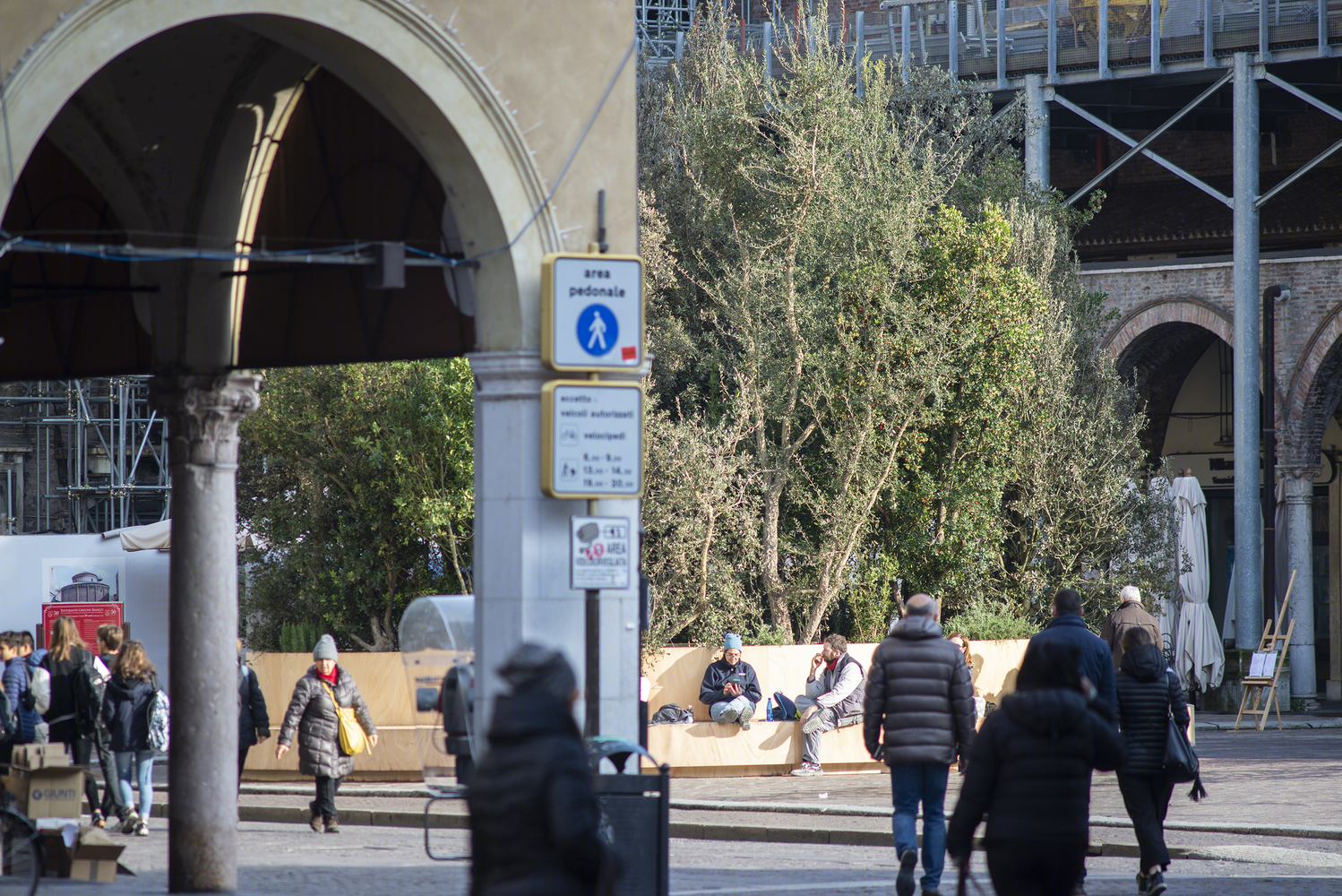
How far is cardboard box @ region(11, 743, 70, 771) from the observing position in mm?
9523

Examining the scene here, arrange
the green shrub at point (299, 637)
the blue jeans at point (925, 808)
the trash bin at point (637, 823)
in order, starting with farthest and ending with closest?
the green shrub at point (299, 637) < the blue jeans at point (925, 808) < the trash bin at point (637, 823)

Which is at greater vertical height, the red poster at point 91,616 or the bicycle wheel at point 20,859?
the red poster at point 91,616

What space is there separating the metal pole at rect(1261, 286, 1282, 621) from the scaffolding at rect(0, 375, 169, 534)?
17.2 m

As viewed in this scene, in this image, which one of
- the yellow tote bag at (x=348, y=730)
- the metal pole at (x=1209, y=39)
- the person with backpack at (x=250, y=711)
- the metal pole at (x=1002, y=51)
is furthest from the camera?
the metal pole at (x=1002, y=51)

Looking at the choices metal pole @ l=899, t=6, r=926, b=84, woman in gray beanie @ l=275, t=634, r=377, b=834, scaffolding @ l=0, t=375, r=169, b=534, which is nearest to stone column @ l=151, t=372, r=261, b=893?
woman in gray beanie @ l=275, t=634, r=377, b=834

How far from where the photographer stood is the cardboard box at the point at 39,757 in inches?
375

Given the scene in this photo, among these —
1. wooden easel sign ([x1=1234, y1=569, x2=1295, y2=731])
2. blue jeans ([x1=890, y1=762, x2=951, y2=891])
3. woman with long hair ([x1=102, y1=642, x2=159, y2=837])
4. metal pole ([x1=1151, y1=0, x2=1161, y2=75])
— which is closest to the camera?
blue jeans ([x1=890, y1=762, x2=951, y2=891])

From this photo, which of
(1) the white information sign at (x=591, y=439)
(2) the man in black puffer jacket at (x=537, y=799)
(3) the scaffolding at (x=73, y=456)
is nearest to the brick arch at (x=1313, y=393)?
(3) the scaffolding at (x=73, y=456)

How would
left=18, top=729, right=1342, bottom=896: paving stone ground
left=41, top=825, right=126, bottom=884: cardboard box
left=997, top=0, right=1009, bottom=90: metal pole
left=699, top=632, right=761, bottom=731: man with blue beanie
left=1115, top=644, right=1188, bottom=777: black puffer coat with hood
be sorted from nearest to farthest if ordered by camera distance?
left=1115, top=644, right=1188, bottom=777: black puffer coat with hood → left=41, top=825, right=126, bottom=884: cardboard box → left=18, top=729, right=1342, bottom=896: paving stone ground → left=699, top=632, right=761, bottom=731: man with blue beanie → left=997, top=0, right=1009, bottom=90: metal pole

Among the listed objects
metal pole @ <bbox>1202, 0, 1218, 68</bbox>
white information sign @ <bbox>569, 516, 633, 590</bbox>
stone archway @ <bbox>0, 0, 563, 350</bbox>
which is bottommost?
white information sign @ <bbox>569, 516, 633, 590</bbox>

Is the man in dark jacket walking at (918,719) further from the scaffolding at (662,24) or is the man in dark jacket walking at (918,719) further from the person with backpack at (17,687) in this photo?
the scaffolding at (662,24)

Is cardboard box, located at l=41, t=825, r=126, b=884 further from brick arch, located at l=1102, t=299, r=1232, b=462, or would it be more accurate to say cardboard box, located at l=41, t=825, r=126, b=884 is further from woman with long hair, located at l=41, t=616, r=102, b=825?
brick arch, located at l=1102, t=299, r=1232, b=462

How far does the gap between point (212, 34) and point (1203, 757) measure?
44.5ft

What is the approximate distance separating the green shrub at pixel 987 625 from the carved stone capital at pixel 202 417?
11.0 metres
